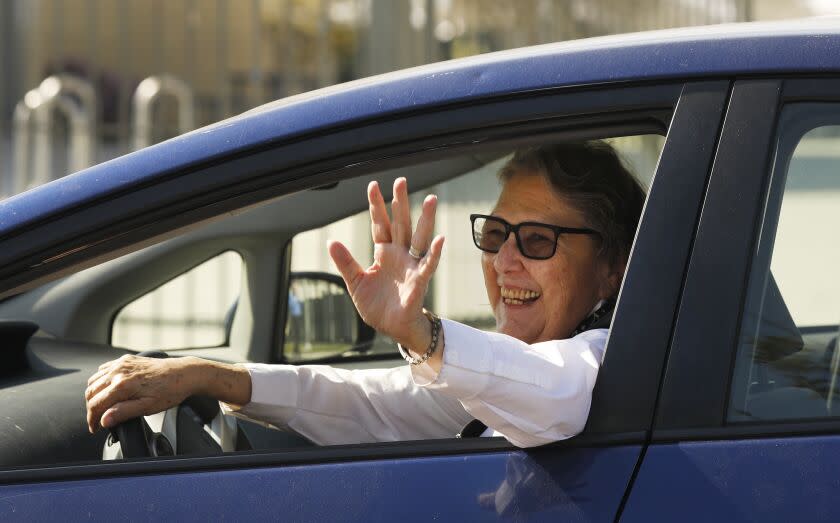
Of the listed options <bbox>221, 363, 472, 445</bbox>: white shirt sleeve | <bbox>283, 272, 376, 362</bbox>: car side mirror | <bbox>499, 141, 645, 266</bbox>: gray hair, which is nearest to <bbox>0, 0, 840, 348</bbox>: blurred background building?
<bbox>283, 272, 376, 362</bbox>: car side mirror

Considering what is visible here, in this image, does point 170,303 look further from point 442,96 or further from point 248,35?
point 442,96

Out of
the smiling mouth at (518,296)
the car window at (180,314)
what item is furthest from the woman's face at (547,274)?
the car window at (180,314)

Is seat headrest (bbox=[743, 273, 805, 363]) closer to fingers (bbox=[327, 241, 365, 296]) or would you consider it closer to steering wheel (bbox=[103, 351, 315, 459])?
fingers (bbox=[327, 241, 365, 296])

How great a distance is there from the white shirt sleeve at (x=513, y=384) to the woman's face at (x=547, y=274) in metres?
0.38

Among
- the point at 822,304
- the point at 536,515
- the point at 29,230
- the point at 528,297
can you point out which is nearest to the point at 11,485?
the point at 29,230

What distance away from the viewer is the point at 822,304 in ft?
5.24

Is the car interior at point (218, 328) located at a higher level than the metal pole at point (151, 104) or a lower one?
lower

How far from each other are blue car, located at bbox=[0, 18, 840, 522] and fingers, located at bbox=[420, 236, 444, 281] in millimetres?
157

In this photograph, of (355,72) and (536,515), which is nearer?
(536,515)

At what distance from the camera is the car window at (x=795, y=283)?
1480 mm

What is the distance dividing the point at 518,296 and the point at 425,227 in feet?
1.81

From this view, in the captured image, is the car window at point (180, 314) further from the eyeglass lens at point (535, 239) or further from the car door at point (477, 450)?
the car door at point (477, 450)

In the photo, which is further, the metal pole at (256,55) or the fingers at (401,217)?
the metal pole at (256,55)

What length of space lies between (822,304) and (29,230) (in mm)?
1022
